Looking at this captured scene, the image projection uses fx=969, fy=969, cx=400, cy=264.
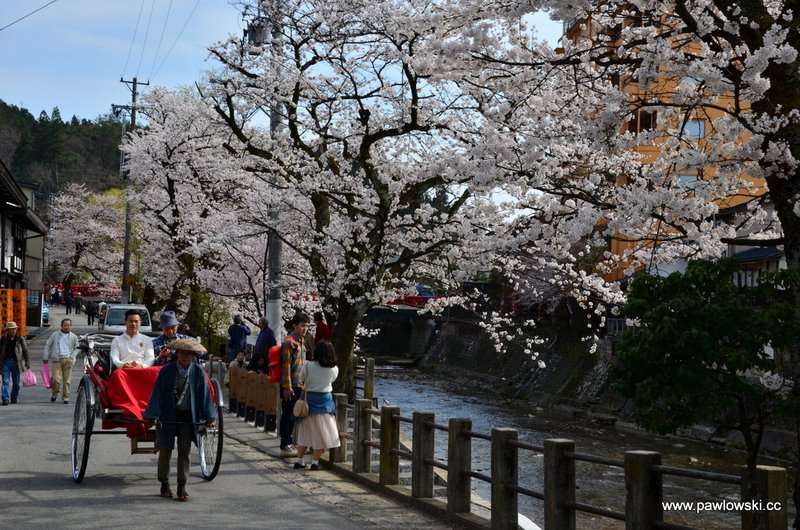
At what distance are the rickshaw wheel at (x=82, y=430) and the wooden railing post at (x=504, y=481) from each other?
173 inches

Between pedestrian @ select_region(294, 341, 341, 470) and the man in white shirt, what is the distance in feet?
6.28

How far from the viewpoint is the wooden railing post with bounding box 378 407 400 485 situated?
11.4 m

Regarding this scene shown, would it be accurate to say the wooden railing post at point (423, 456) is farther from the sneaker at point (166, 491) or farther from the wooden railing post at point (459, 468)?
the sneaker at point (166, 491)

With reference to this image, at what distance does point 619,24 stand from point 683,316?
218 inches

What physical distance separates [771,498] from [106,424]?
A: 736cm

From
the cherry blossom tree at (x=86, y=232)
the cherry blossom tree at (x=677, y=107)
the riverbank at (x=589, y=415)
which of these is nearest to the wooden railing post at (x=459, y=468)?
the cherry blossom tree at (x=677, y=107)

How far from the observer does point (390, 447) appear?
1142 centimetres

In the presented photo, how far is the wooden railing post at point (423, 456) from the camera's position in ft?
34.7

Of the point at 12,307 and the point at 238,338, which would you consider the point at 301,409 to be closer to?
the point at 238,338

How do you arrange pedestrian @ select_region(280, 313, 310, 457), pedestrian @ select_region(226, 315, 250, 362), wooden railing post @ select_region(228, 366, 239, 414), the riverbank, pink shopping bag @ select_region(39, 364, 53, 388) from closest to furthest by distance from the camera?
1. pedestrian @ select_region(280, 313, 310, 457)
2. wooden railing post @ select_region(228, 366, 239, 414)
3. pink shopping bag @ select_region(39, 364, 53, 388)
4. pedestrian @ select_region(226, 315, 250, 362)
5. the riverbank

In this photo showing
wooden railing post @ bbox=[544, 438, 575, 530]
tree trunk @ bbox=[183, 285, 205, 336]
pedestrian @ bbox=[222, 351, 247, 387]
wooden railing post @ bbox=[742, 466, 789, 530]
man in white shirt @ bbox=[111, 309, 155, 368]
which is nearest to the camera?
wooden railing post @ bbox=[742, 466, 789, 530]

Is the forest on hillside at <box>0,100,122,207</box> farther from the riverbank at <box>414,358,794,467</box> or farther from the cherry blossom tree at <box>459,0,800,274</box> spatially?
the cherry blossom tree at <box>459,0,800,274</box>

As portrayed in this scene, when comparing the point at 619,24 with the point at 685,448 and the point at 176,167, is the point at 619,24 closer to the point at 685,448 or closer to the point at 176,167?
the point at 685,448

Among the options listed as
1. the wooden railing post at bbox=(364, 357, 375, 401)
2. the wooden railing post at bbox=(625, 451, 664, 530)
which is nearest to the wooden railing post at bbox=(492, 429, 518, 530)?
the wooden railing post at bbox=(625, 451, 664, 530)
